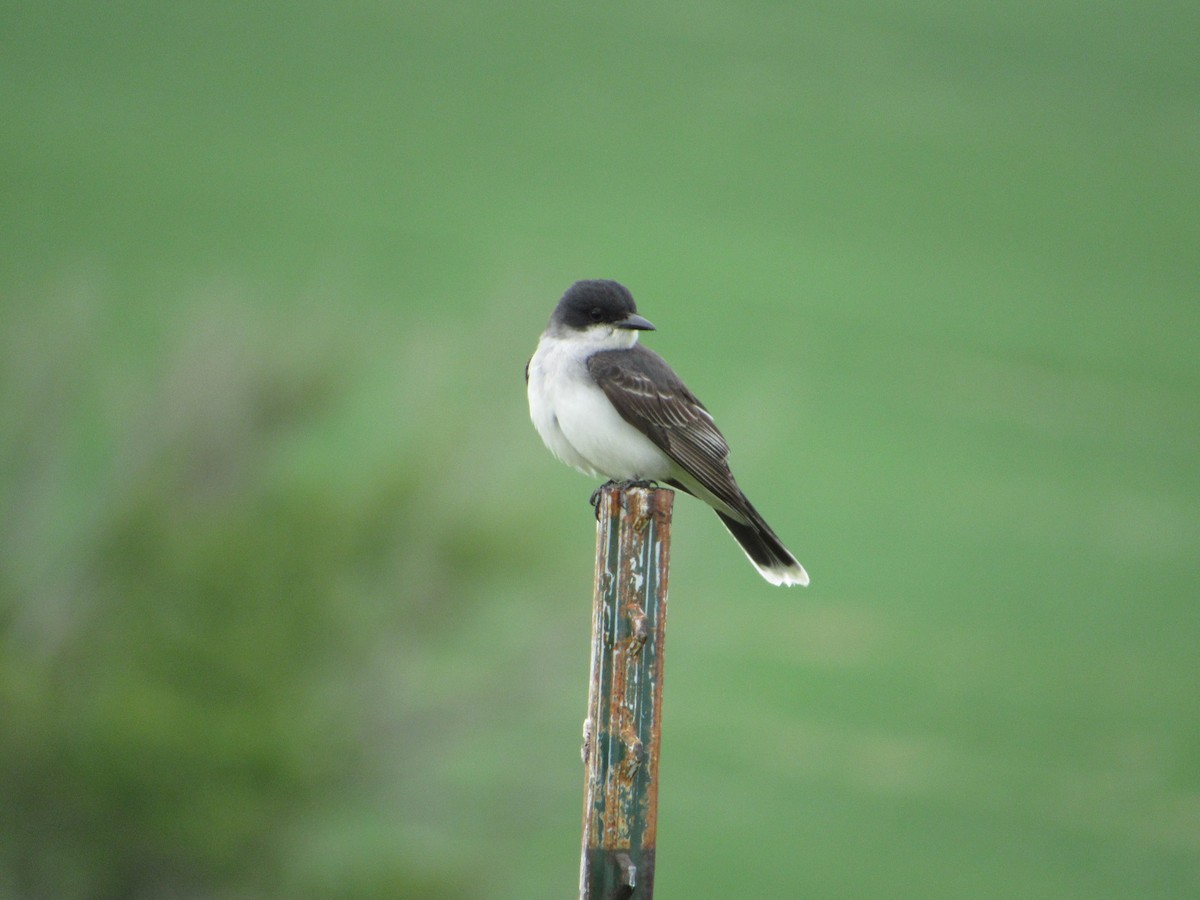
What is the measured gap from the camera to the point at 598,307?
7645mm

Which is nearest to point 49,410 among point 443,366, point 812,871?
point 443,366

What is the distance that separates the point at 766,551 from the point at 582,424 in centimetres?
104

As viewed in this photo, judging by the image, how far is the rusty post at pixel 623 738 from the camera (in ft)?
14.9

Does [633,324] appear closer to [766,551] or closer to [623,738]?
[766,551]

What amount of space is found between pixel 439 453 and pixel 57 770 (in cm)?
1112

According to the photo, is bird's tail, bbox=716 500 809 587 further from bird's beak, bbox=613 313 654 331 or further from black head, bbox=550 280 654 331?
black head, bbox=550 280 654 331

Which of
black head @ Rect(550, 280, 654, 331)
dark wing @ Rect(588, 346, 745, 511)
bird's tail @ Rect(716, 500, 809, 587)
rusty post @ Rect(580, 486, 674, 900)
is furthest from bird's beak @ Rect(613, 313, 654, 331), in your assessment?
rusty post @ Rect(580, 486, 674, 900)

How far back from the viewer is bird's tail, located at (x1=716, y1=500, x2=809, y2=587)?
6812mm

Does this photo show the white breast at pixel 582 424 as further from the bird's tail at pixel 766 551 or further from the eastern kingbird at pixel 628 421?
the bird's tail at pixel 766 551

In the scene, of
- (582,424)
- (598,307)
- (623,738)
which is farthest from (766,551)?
(623,738)

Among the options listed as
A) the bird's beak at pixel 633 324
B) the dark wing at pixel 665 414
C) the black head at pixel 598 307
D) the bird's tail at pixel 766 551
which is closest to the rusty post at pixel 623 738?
the bird's tail at pixel 766 551

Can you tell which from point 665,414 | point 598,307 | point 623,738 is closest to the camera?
point 623,738

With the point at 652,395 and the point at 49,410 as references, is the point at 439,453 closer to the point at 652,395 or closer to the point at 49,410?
the point at 49,410

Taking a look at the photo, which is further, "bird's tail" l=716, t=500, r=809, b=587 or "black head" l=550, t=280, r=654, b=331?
"black head" l=550, t=280, r=654, b=331
